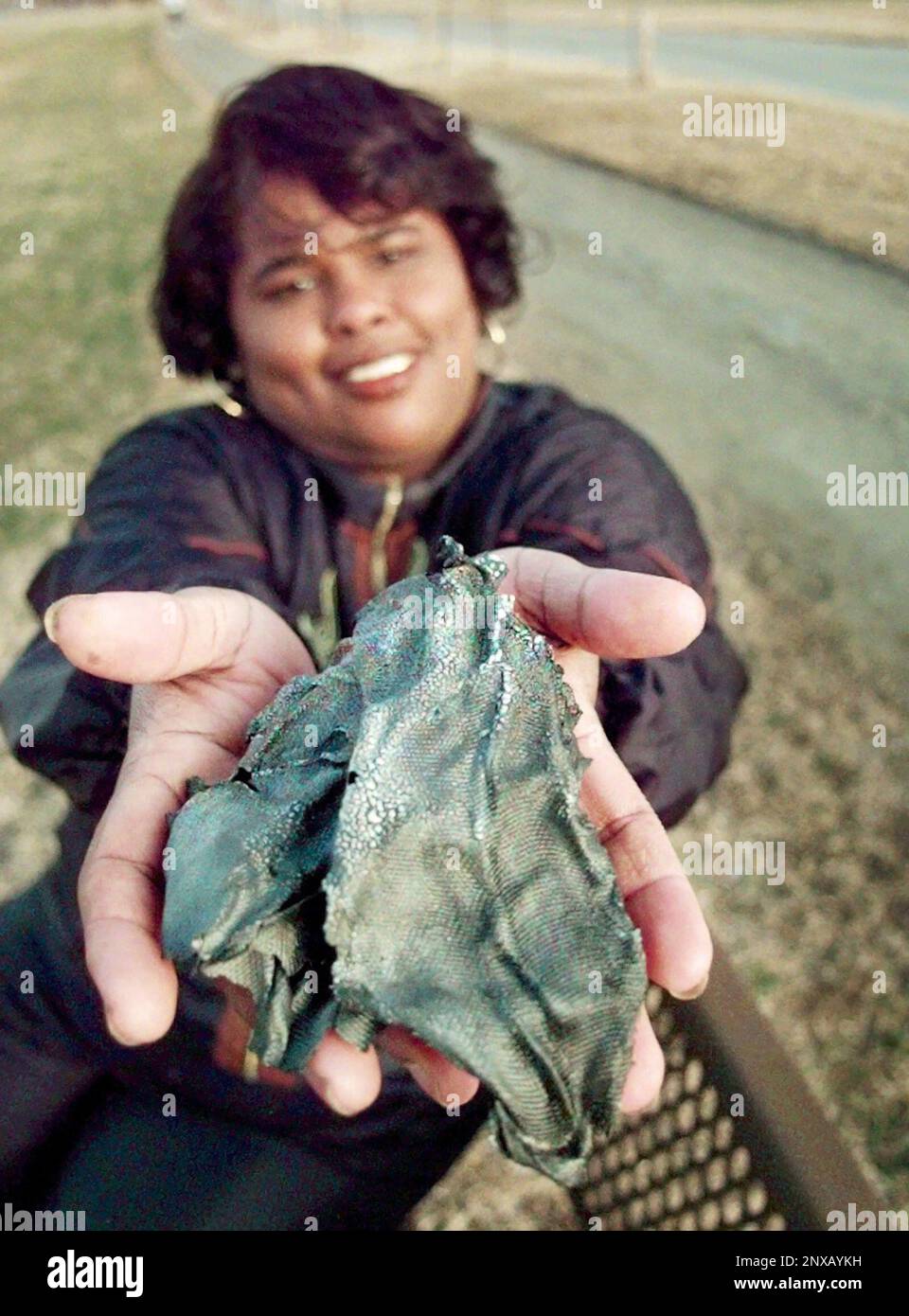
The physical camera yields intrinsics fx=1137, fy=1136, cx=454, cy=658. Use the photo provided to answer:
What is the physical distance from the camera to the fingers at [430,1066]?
1.13 metres

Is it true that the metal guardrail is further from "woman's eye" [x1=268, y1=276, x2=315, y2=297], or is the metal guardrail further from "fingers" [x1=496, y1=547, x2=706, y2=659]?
"woman's eye" [x1=268, y1=276, x2=315, y2=297]

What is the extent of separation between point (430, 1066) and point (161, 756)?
1.46 ft

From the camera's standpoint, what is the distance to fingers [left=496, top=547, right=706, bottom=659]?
117cm

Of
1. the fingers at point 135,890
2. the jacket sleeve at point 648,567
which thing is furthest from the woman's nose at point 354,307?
the fingers at point 135,890

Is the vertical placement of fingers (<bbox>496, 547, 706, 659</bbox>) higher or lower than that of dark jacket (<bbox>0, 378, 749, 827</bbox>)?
higher

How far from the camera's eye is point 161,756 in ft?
4.17

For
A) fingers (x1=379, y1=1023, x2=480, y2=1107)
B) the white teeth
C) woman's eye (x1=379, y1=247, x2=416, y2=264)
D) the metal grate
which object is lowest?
the metal grate

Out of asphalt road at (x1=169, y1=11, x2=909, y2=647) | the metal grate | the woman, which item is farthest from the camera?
asphalt road at (x1=169, y1=11, x2=909, y2=647)

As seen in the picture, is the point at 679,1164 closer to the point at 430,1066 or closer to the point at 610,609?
the point at 430,1066

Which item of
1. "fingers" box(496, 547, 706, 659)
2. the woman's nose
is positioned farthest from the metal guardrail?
the woman's nose

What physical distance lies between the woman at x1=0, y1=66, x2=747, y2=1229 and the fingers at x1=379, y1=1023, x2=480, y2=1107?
0.04 feet
